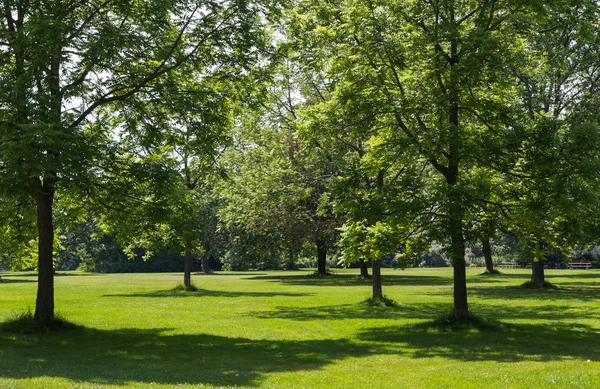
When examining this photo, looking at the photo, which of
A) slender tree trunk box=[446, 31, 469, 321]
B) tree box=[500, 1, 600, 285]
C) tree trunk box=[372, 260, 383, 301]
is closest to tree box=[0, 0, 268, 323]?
slender tree trunk box=[446, 31, 469, 321]

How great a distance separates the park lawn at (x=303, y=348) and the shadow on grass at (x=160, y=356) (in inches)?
1.1

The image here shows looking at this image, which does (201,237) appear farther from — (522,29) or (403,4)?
(522,29)

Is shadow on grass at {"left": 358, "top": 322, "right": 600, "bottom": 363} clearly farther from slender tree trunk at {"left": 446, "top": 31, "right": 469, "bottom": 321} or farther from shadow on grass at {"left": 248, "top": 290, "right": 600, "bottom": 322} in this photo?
shadow on grass at {"left": 248, "top": 290, "right": 600, "bottom": 322}

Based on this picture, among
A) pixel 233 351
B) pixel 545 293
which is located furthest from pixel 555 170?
pixel 545 293

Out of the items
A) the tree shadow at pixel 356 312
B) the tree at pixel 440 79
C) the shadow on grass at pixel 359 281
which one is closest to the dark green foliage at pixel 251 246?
the shadow on grass at pixel 359 281

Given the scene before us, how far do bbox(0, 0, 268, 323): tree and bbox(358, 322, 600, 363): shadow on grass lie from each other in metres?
9.31

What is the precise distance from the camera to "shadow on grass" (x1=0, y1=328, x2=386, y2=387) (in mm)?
13820

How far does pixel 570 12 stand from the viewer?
2030 centimetres

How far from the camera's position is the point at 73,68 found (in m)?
20.0

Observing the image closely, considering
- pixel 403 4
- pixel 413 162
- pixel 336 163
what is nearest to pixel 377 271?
pixel 336 163

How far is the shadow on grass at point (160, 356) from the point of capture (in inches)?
544

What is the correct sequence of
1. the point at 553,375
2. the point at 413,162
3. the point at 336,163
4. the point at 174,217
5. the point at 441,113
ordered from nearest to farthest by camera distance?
the point at 553,375 → the point at 441,113 → the point at 174,217 → the point at 413,162 → the point at 336,163

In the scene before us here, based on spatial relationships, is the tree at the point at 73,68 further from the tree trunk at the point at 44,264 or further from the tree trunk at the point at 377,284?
the tree trunk at the point at 377,284

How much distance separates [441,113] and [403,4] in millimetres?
3578
